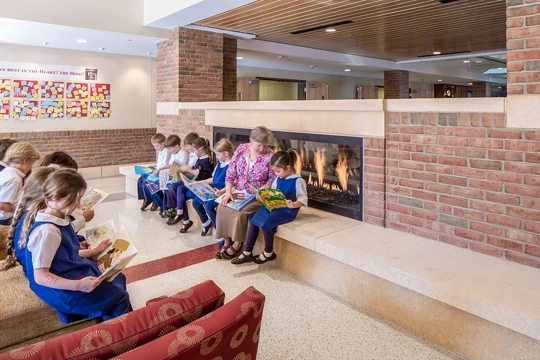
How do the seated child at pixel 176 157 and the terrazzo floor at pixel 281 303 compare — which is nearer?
the terrazzo floor at pixel 281 303

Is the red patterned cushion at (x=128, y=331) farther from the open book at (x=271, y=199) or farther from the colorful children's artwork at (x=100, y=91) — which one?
the colorful children's artwork at (x=100, y=91)

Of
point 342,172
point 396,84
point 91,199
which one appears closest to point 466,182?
point 342,172

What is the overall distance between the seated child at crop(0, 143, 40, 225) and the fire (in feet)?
9.21

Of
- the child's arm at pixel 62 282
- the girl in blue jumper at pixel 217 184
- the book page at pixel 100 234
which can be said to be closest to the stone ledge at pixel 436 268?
the girl in blue jumper at pixel 217 184

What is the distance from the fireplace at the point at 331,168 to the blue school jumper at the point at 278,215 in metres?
0.64

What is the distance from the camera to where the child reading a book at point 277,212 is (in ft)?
11.6

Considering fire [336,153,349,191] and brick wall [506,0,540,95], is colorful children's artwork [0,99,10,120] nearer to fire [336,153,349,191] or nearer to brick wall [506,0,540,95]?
fire [336,153,349,191]

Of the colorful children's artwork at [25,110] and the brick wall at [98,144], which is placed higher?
the colorful children's artwork at [25,110]

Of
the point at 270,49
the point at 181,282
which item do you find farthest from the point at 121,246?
the point at 270,49

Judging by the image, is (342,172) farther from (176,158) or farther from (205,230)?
(176,158)

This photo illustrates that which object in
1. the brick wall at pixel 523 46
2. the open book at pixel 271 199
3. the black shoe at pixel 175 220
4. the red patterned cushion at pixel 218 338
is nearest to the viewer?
the red patterned cushion at pixel 218 338

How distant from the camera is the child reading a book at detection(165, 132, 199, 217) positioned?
5.03 metres

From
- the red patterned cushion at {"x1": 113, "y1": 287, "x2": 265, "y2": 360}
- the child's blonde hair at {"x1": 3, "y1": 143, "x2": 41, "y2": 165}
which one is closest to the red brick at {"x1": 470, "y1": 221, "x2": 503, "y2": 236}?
the red patterned cushion at {"x1": 113, "y1": 287, "x2": 265, "y2": 360}

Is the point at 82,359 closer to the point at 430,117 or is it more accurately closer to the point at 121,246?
the point at 121,246
